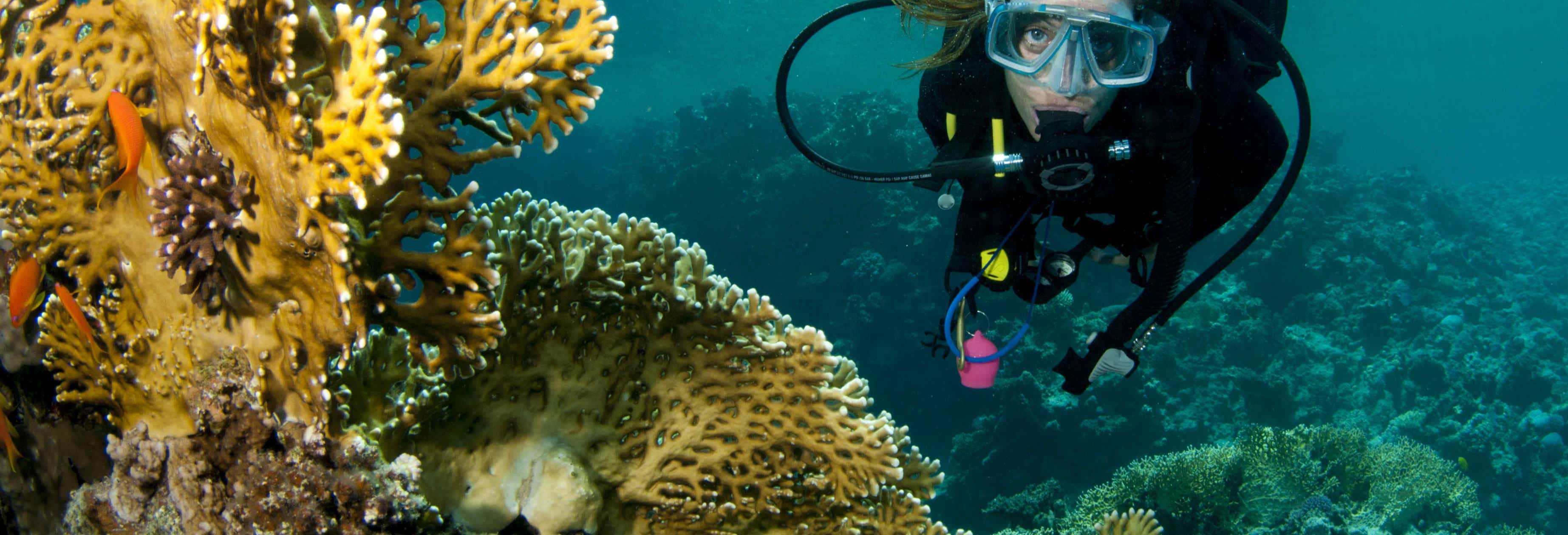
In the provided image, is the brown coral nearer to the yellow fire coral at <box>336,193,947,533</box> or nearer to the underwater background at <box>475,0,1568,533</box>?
the yellow fire coral at <box>336,193,947,533</box>

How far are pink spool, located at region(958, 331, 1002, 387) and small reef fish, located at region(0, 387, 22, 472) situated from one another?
3.81 m

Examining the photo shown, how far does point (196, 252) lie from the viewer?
1839 mm

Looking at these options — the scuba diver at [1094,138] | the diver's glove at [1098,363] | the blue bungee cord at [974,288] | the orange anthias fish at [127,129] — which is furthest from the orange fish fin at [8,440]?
the diver's glove at [1098,363]

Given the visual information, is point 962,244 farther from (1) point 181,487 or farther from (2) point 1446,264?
(2) point 1446,264

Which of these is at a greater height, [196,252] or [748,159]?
[748,159]

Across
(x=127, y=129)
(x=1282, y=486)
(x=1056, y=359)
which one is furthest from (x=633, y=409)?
(x=1056, y=359)

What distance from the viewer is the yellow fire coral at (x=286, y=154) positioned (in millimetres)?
1567

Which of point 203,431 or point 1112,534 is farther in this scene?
point 1112,534

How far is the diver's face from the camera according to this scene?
2.89 m

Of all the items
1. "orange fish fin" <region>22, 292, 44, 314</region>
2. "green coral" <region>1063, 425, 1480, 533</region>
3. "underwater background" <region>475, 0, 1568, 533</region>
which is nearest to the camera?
"orange fish fin" <region>22, 292, 44, 314</region>

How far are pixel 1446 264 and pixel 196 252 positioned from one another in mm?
22043

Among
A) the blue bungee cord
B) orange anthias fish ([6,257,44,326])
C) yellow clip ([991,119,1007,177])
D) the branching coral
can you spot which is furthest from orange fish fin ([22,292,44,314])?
the branching coral

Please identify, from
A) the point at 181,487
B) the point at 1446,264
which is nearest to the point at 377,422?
the point at 181,487

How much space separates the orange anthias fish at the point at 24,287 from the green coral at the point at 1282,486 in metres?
7.66
